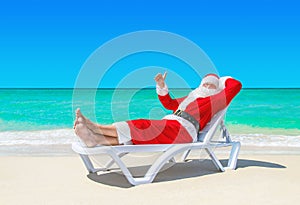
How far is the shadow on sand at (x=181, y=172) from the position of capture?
15.3 ft

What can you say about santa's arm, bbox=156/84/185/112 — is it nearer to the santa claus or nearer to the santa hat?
the santa claus

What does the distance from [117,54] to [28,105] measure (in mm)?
22309

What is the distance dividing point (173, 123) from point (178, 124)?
0.06 m

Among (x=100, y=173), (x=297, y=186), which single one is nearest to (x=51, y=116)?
(x=100, y=173)

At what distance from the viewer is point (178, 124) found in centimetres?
495

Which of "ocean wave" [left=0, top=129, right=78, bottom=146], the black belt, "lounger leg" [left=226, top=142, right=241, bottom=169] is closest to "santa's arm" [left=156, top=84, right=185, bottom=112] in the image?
the black belt

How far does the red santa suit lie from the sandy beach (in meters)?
0.48

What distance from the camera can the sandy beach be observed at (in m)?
3.92

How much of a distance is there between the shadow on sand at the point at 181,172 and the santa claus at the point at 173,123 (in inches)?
→ 17.3

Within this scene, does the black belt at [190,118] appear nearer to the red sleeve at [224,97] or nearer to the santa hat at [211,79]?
the red sleeve at [224,97]

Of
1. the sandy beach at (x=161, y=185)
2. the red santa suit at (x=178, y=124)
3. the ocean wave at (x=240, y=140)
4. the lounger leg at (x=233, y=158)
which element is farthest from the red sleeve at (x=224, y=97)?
the ocean wave at (x=240, y=140)

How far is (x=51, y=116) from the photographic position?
21.4 m

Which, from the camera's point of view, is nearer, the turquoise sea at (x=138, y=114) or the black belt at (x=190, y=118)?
the black belt at (x=190, y=118)

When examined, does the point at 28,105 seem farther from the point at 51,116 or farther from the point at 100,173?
the point at 100,173
